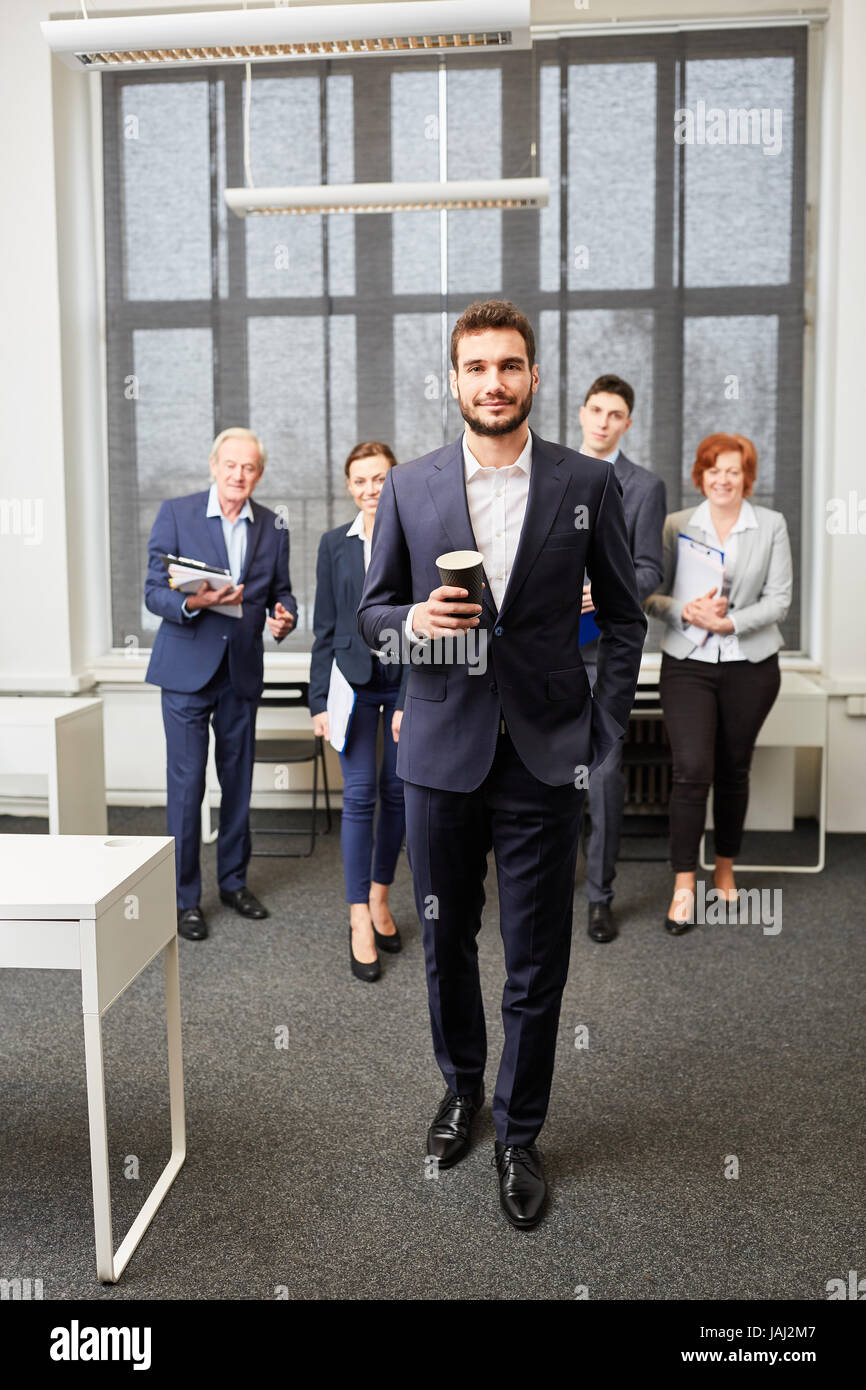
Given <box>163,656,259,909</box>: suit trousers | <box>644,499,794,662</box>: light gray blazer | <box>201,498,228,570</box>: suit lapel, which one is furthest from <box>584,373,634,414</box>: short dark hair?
<box>163,656,259,909</box>: suit trousers

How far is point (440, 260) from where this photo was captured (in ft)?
17.9

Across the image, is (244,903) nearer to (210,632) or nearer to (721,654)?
(210,632)

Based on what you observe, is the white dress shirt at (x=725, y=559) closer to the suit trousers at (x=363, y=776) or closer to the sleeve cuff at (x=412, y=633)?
the suit trousers at (x=363, y=776)

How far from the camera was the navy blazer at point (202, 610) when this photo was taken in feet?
12.6

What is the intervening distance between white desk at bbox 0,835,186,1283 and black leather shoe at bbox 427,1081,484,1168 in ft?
1.83

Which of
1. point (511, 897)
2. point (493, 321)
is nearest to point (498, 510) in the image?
point (493, 321)

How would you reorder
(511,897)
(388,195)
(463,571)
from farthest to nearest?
(388,195), (511,897), (463,571)

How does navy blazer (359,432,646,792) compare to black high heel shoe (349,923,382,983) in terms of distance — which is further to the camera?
black high heel shoe (349,923,382,983)

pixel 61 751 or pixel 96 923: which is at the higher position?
pixel 96 923

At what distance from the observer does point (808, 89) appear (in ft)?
17.1

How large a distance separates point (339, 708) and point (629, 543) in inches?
42.8

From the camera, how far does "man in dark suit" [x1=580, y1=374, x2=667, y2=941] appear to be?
12.3 ft

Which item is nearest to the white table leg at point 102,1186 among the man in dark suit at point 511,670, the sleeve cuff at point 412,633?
the man in dark suit at point 511,670

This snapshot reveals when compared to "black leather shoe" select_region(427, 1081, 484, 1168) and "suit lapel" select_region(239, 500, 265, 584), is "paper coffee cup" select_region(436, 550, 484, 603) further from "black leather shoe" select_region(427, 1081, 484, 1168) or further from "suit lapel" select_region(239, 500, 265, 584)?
"suit lapel" select_region(239, 500, 265, 584)
